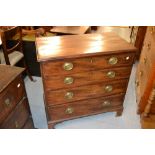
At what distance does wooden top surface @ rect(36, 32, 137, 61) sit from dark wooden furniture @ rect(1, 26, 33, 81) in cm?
67

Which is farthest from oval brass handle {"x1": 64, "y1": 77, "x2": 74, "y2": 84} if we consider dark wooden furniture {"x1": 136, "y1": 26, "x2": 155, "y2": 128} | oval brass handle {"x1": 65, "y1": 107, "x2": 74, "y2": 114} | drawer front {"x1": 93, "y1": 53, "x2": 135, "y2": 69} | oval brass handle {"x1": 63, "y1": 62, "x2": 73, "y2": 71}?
dark wooden furniture {"x1": 136, "y1": 26, "x2": 155, "y2": 128}

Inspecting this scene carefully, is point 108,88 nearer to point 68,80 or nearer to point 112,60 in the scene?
point 112,60

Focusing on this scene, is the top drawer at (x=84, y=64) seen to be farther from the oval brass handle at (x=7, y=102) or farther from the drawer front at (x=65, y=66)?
the oval brass handle at (x=7, y=102)

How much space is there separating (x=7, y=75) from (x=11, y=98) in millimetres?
162

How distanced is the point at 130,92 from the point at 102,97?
86cm

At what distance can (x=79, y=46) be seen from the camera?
1527mm

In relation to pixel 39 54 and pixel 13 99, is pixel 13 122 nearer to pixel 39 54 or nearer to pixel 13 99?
pixel 13 99

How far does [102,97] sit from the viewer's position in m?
1.80

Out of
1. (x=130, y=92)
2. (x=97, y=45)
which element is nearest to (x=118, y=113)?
(x=130, y=92)

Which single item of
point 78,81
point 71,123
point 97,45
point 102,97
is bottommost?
point 71,123

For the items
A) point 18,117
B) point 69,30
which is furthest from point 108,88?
point 69,30

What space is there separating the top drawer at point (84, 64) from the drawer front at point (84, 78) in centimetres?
5
